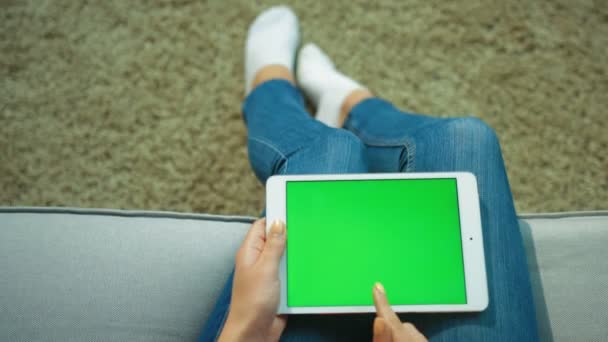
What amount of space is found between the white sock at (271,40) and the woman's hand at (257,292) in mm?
486

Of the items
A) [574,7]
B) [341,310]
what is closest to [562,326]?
[341,310]

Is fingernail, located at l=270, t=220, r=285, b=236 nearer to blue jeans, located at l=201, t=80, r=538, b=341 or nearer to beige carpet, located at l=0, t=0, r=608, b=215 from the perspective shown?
blue jeans, located at l=201, t=80, r=538, b=341

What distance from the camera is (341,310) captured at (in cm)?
60

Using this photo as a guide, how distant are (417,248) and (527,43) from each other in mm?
690

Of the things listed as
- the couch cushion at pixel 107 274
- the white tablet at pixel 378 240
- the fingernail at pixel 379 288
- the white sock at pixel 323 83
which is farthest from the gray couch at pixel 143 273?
the white sock at pixel 323 83

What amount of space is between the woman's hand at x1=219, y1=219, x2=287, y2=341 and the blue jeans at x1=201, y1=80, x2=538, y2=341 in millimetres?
59

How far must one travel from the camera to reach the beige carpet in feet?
3.06

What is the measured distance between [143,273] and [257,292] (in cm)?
20

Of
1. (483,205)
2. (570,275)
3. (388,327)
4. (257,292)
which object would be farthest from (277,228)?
(570,275)

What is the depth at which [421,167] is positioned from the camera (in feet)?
2.20

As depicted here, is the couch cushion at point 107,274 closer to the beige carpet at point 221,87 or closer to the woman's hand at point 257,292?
the woman's hand at point 257,292

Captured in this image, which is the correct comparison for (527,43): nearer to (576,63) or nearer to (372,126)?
(576,63)

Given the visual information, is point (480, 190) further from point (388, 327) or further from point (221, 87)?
point (221, 87)

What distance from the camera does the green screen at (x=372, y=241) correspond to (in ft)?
1.99
